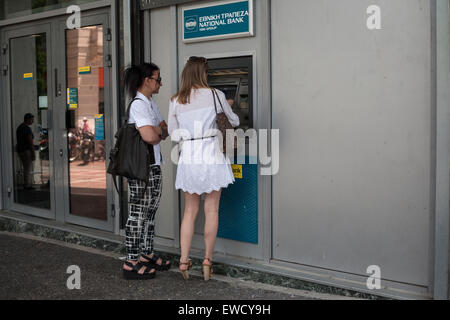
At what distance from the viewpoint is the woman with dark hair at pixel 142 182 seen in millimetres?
4191

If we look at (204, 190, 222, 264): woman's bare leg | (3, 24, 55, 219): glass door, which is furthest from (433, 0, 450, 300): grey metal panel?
(3, 24, 55, 219): glass door

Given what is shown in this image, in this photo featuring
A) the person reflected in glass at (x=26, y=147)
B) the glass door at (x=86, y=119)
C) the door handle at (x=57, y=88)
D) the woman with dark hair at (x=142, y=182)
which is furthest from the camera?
the person reflected in glass at (x=26, y=147)

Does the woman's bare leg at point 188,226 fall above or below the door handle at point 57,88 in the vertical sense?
below

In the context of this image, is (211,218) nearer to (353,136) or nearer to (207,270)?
(207,270)

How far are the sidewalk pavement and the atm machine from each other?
0.46 m

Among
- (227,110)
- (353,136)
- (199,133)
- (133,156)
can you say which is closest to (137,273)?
(133,156)

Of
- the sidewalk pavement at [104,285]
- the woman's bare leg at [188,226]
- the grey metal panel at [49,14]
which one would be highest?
the grey metal panel at [49,14]

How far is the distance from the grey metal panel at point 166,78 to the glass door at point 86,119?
68cm

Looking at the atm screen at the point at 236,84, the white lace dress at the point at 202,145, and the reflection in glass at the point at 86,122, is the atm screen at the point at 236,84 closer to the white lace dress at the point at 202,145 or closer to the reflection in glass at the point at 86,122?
the white lace dress at the point at 202,145

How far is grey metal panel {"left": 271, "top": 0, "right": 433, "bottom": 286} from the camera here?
11.9 ft

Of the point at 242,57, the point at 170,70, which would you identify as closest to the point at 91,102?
the point at 170,70

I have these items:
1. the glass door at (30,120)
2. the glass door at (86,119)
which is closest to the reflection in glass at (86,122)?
the glass door at (86,119)

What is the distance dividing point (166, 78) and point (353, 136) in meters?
2.01
